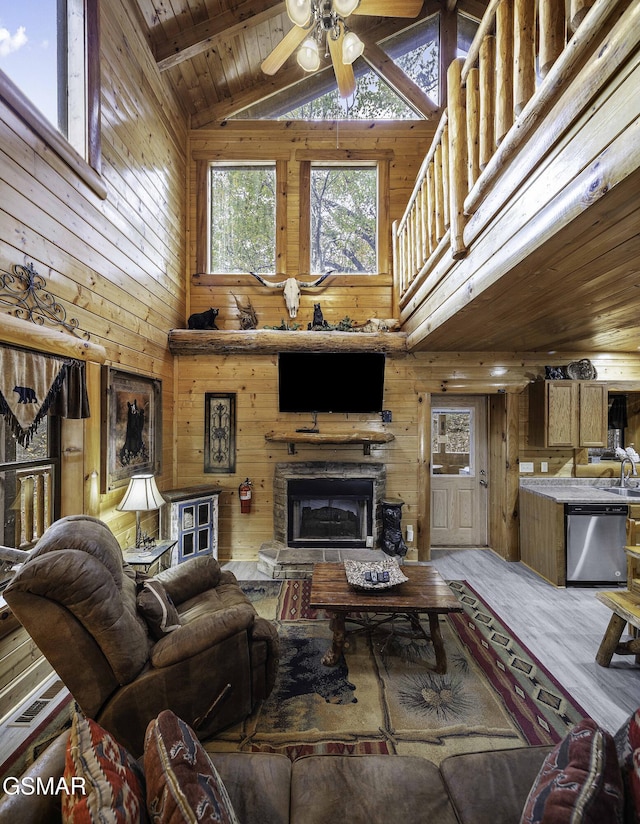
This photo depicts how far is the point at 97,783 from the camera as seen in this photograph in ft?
2.78

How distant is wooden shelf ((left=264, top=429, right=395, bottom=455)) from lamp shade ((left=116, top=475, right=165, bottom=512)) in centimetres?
172

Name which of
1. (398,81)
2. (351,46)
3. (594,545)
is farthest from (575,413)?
(398,81)

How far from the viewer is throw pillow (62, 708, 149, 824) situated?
81cm

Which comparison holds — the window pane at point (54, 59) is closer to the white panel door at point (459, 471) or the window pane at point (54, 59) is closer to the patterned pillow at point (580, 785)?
the patterned pillow at point (580, 785)

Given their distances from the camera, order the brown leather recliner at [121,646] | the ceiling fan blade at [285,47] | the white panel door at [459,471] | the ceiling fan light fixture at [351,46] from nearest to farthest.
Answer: the brown leather recliner at [121,646] → the ceiling fan light fixture at [351,46] → the ceiling fan blade at [285,47] → the white panel door at [459,471]

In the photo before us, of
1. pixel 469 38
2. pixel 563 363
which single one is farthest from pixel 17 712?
pixel 469 38

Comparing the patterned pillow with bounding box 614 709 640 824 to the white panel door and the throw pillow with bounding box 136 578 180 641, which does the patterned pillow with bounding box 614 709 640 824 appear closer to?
the throw pillow with bounding box 136 578 180 641

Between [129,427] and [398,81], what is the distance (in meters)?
5.49

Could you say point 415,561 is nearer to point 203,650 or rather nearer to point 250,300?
point 203,650

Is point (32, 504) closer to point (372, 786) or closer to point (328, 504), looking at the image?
point (372, 786)

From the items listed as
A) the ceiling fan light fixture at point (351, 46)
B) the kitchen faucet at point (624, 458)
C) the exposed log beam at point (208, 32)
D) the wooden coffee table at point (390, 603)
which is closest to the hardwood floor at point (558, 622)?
the wooden coffee table at point (390, 603)

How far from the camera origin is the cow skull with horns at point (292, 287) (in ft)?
16.1

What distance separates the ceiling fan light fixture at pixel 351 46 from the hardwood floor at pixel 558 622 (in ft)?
14.8

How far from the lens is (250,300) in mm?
5059
